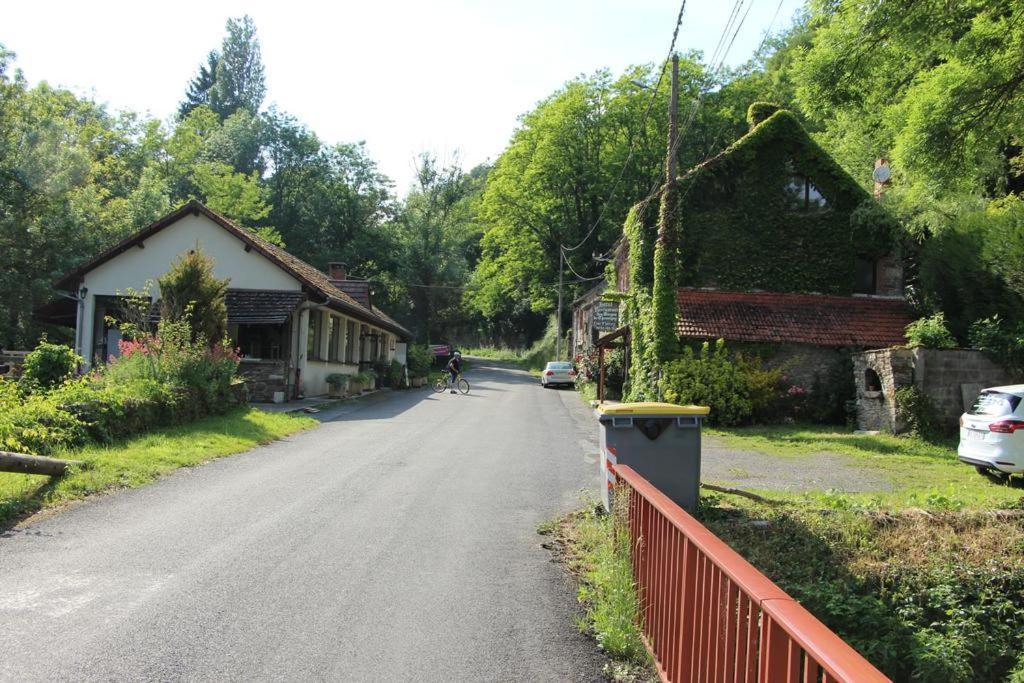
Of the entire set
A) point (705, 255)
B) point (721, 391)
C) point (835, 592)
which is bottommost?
point (835, 592)

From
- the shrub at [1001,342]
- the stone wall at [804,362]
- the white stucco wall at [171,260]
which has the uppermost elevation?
the white stucco wall at [171,260]

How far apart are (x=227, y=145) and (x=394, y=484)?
53.7m

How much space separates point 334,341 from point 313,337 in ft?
9.90

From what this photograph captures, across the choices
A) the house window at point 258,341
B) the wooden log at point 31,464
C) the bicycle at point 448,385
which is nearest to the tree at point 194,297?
the house window at point 258,341

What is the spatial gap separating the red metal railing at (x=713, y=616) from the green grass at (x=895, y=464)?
5.52 m

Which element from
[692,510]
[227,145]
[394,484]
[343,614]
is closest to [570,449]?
[394,484]

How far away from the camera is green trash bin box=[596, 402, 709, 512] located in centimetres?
786

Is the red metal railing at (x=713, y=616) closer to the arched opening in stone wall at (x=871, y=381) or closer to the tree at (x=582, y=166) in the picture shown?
the arched opening in stone wall at (x=871, y=381)

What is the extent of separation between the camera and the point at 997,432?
39.1 feet

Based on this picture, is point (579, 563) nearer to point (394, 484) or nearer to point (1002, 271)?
point (394, 484)

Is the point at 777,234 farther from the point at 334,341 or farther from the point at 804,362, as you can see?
the point at 334,341

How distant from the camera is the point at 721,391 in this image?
66.7 ft

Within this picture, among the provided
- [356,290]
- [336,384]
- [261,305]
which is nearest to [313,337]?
[336,384]

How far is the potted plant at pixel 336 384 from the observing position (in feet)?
85.7
